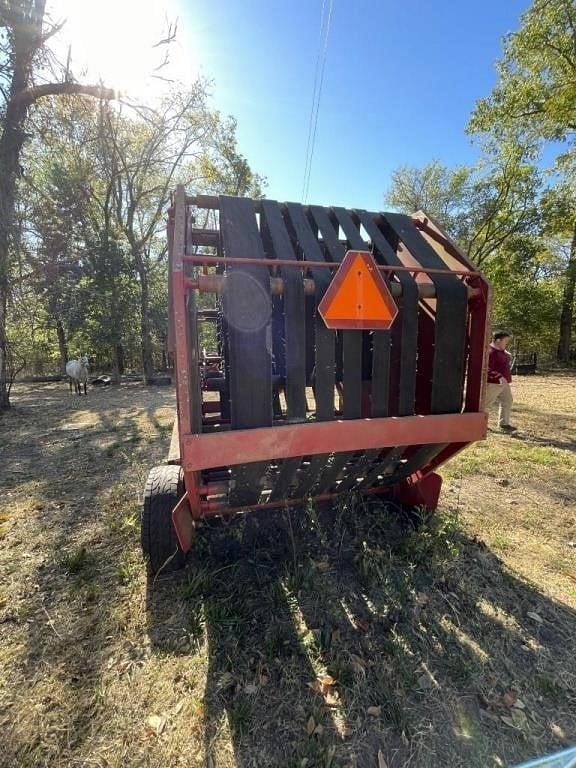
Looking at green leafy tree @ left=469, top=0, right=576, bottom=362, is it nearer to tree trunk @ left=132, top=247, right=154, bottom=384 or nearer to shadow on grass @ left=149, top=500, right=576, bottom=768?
shadow on grass @ left=149, top=500, right=576, bottom=768

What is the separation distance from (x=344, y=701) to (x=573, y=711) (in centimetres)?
97

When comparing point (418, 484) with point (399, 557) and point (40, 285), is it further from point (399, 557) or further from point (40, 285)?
point (40, 285)

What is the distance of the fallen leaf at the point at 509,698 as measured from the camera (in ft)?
5.25

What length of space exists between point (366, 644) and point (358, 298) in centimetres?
174

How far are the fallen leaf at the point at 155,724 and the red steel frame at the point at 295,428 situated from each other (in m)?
0.76

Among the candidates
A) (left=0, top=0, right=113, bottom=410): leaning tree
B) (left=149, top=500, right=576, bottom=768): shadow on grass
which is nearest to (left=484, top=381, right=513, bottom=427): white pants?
(left=149, top=500, right=576, bottom=768): shadow on grass

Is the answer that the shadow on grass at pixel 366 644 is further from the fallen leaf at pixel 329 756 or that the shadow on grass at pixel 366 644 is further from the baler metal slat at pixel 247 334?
the baler metal slat at pixel 247 334

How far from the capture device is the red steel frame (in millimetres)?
1620

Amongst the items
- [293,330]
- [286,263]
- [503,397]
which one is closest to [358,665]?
[293,330]

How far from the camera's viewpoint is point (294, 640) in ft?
6.20

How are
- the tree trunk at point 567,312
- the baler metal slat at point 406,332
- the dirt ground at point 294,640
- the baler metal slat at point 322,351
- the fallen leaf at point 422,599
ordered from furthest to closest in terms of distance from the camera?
the tree trunk at point 567,312 → the fallen leaf at point 422,599 → the baler metal slat at point 406,332 → the baler metal slat at point 322,351 → the dirt ground at point 294,640

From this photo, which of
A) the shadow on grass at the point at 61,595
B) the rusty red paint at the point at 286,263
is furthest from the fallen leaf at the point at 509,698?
the rusty red paint at the point at 286,263

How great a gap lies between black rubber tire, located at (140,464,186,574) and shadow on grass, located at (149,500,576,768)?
0.12 m

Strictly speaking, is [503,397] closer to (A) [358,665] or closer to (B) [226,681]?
(A) [358,665]
